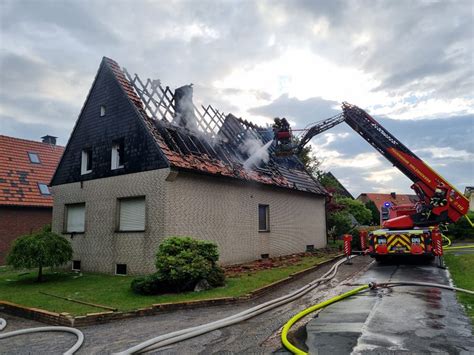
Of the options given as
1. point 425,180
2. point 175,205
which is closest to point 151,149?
point 175,205

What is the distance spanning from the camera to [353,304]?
311 inches

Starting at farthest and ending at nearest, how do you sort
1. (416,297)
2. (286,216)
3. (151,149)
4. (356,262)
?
1. (286,216)
2. (356,262)
3. (151,149)
4. (416,297)

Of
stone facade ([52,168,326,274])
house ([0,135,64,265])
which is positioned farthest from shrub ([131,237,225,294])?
house ([0,135,64,265])

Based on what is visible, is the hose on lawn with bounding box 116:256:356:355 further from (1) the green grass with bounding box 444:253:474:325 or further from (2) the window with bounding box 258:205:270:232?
(2) the window with bounding box 258:205:270:232

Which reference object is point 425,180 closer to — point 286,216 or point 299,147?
point 299,147

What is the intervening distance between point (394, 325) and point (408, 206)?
10.6 m

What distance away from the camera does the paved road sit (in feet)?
16.8

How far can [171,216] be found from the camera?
12211mm

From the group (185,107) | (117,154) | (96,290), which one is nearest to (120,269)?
(96,290)

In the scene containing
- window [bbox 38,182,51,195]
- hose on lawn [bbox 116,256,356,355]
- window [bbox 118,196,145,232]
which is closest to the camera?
hose on lawn [bbox 116,256,356,355]

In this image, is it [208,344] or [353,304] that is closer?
A: [208,344]

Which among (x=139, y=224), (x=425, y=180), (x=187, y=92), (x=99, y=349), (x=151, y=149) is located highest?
(x=187, y=92)

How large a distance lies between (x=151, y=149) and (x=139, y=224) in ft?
8.91

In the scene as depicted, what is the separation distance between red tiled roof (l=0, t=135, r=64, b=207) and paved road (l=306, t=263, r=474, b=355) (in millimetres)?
19409
